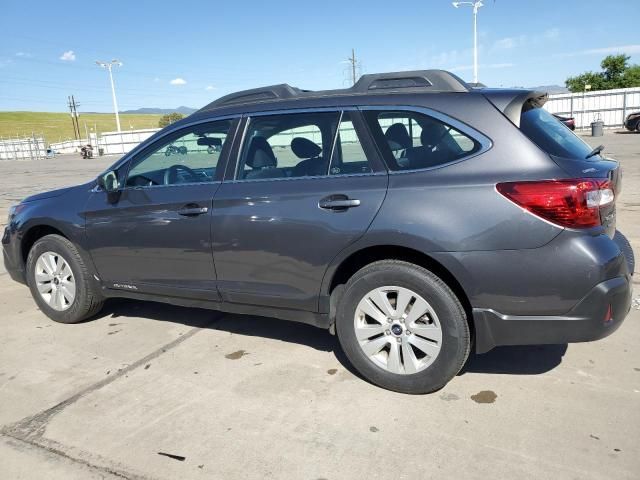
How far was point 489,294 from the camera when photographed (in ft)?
9.16

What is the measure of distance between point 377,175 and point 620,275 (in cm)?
137

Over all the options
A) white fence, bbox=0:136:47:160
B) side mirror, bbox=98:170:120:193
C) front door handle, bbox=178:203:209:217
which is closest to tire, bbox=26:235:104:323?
side mirror, bbox=98:170:120:193

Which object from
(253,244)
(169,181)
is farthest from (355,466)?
(169,181)

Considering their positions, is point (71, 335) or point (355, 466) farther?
point (71, 335)

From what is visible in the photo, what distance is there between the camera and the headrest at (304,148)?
336 centimetres

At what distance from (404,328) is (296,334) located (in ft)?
4.23

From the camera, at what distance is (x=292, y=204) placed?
324 cm

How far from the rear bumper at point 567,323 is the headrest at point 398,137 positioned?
1.01 m

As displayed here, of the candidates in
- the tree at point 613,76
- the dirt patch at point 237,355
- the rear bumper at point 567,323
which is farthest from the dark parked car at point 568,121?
the tree at point 613,76

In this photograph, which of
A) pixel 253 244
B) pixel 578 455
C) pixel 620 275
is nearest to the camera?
pixel 578 455

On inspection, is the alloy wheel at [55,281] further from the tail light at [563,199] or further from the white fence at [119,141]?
the white fence at [119,141]

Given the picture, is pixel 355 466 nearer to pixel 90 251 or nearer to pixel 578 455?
pixel 578 455

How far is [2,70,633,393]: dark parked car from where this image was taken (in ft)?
8.84

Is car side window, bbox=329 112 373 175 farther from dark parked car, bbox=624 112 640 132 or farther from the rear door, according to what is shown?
dark parked car, bbox=624 112 640 132
